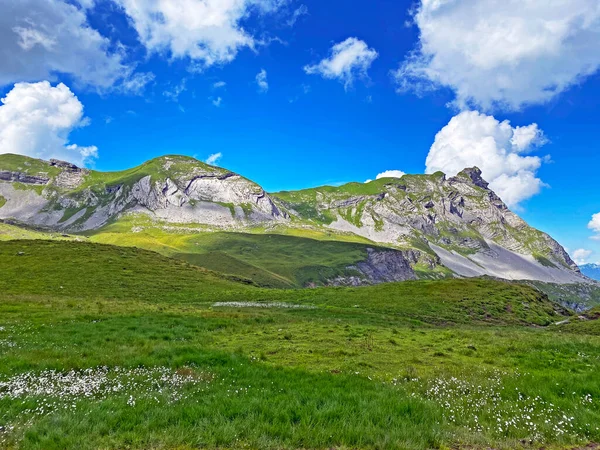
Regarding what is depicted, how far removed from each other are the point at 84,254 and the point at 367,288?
73.7 metres

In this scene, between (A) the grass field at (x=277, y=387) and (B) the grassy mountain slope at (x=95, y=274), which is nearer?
(A) the grass field at (x=277, y=387)

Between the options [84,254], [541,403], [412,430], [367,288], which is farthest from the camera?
[84,254]

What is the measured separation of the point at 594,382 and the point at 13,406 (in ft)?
68.5

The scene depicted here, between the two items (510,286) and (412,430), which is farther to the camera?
(510,286)

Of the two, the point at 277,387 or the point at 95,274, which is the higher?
the point at 277,387

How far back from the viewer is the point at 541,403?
12.8 m

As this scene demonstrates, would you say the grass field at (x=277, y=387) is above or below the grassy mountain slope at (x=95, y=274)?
above

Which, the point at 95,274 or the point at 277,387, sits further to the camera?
the point at 95,274

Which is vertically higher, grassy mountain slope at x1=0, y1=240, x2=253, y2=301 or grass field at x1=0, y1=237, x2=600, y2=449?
grass field at x1=0, y1=237, x2=600, y2=449

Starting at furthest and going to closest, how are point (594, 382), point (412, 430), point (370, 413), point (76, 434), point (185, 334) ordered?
point (185, 334) → point (594, 382) → point (370, 413) → point (412, 430) → point (76, 434)

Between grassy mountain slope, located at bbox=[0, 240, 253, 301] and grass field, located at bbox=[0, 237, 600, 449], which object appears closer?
grass field, located at bbox=[0, 237, 600, 449]

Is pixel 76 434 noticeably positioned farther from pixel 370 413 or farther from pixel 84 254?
pixel 84 254

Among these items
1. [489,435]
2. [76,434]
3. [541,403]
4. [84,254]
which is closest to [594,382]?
[541,403]

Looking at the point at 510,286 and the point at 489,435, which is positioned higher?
the point at 510,286
